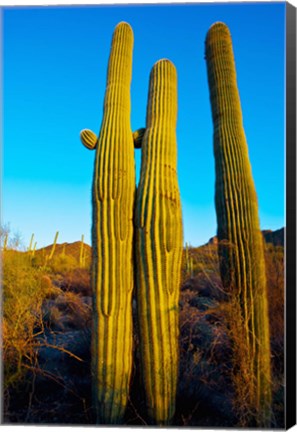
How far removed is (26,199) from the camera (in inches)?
211

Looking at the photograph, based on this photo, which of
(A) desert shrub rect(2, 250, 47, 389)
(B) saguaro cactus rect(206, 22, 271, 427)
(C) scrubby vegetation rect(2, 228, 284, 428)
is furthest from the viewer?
(A) desert shrub rect(2, 250, 47, 389)

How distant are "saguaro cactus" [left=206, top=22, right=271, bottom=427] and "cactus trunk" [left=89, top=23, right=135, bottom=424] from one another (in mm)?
933

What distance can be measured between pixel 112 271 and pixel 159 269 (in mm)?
444

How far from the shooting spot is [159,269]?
4.39 meters

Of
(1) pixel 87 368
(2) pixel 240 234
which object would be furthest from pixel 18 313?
(2) pixel 240 234

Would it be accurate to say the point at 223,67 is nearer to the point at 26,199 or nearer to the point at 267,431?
the point at 26,199

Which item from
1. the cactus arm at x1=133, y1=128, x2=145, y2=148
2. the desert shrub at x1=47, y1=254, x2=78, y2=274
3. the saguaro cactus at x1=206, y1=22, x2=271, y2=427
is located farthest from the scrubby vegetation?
the desert shrub at x1=47, y1=254, x2=78, y2=274

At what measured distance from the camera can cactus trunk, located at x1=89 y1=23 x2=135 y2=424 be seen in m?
4.34

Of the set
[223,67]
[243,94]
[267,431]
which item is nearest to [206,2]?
[223,67]

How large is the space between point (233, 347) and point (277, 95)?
7.92 feet

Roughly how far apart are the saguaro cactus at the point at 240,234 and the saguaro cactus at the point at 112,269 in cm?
93

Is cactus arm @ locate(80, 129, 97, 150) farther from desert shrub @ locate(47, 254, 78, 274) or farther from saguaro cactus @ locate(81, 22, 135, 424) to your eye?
desert shrub @ locate(47, 254, 78, 274)

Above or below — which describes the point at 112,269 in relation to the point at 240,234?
below

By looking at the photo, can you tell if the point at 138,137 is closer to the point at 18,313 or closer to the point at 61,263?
the point at 18,313
